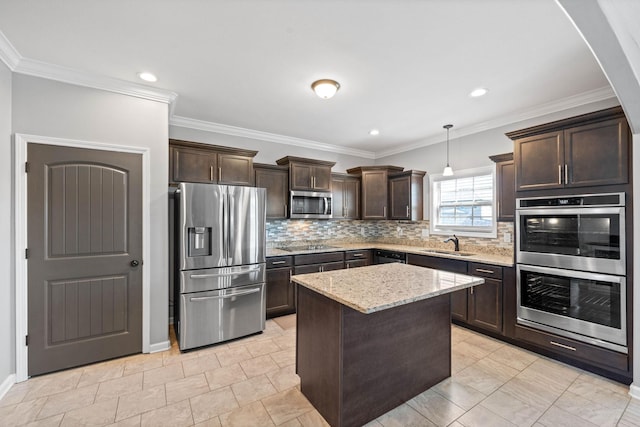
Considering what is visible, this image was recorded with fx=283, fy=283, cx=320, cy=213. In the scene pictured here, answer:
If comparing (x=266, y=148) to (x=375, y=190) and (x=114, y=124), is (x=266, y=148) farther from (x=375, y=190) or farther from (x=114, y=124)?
(x=114, y=124)

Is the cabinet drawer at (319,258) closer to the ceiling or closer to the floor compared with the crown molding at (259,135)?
closer to the floor

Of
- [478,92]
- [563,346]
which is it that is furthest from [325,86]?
[563,346]

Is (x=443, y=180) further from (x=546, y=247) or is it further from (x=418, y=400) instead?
(x=418, y=400)

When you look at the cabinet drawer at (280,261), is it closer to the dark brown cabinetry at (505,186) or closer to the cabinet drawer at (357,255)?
the cabinet drawer at (357,255)

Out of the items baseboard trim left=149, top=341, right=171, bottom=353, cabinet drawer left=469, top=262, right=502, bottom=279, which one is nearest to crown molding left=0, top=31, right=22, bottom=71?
baseboard trim left=149, top=341, right=171, bottom=353

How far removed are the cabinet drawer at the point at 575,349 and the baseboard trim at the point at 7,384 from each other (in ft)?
15.0

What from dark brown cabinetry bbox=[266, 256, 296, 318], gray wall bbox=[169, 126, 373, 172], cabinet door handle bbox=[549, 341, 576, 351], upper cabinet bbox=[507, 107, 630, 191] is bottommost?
cabinet door handle bbox=[549, 341, 576, 351]

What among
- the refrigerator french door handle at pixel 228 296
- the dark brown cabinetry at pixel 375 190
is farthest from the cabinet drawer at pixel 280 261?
the dark brown cabinetry at pixel 375 190

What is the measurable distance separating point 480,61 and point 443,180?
2.41 meters

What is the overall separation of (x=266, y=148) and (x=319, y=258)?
194 cm

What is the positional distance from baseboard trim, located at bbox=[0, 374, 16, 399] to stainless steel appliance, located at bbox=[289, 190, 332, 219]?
3182mm

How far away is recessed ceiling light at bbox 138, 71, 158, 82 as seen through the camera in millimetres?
2578

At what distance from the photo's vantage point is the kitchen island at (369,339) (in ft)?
5.96

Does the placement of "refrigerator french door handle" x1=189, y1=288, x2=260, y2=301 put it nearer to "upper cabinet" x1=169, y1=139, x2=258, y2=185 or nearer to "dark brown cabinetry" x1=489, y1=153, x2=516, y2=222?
"upper cabinet" x1=169, y1=139, x2=258, y2=185
